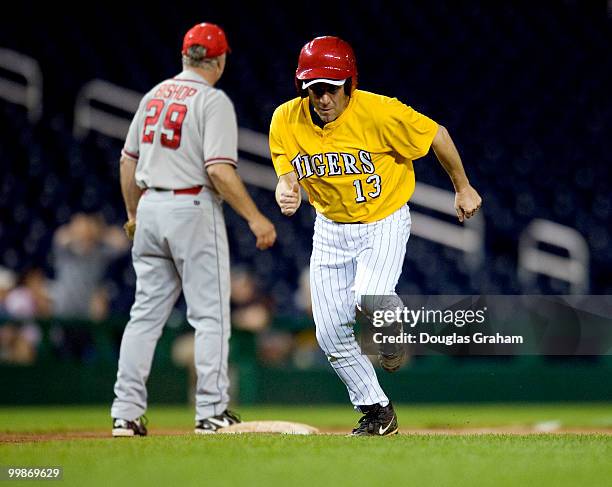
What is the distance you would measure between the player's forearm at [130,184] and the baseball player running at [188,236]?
0.46 ft

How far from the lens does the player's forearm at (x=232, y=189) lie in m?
5.06

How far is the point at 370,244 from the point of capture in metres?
4.76

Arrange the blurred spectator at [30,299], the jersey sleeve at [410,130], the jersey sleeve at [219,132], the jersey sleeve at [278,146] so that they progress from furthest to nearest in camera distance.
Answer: the blurred spectator at [30,299] → the jersey sleeve at [219,132] → the jersey sleeve at [278,146] → the jersey sleeve at [410,130]

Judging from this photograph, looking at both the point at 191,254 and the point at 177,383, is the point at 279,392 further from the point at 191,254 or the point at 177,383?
the point at 191,254

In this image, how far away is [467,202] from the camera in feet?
15.3

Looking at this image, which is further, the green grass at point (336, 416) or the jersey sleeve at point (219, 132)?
the green grass at point (336, 416)

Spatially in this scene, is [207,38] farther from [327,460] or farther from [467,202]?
[327,460]

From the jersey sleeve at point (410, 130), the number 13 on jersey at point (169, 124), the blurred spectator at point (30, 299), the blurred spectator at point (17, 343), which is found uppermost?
the number 13 on jersey at point (169, 124)

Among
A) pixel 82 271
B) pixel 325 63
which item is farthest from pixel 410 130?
pixel 82 271

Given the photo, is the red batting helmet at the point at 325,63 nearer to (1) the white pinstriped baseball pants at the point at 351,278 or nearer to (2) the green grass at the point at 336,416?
(1) the white pinstriped baseball pants at the point at 351,278

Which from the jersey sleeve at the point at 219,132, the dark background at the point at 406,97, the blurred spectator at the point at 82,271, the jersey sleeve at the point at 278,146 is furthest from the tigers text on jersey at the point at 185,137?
the dark background at the point at 406,97

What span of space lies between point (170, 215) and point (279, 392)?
3479mm

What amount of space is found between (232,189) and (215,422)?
1022 mm

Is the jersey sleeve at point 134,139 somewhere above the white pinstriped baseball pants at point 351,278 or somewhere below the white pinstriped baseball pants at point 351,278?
above
